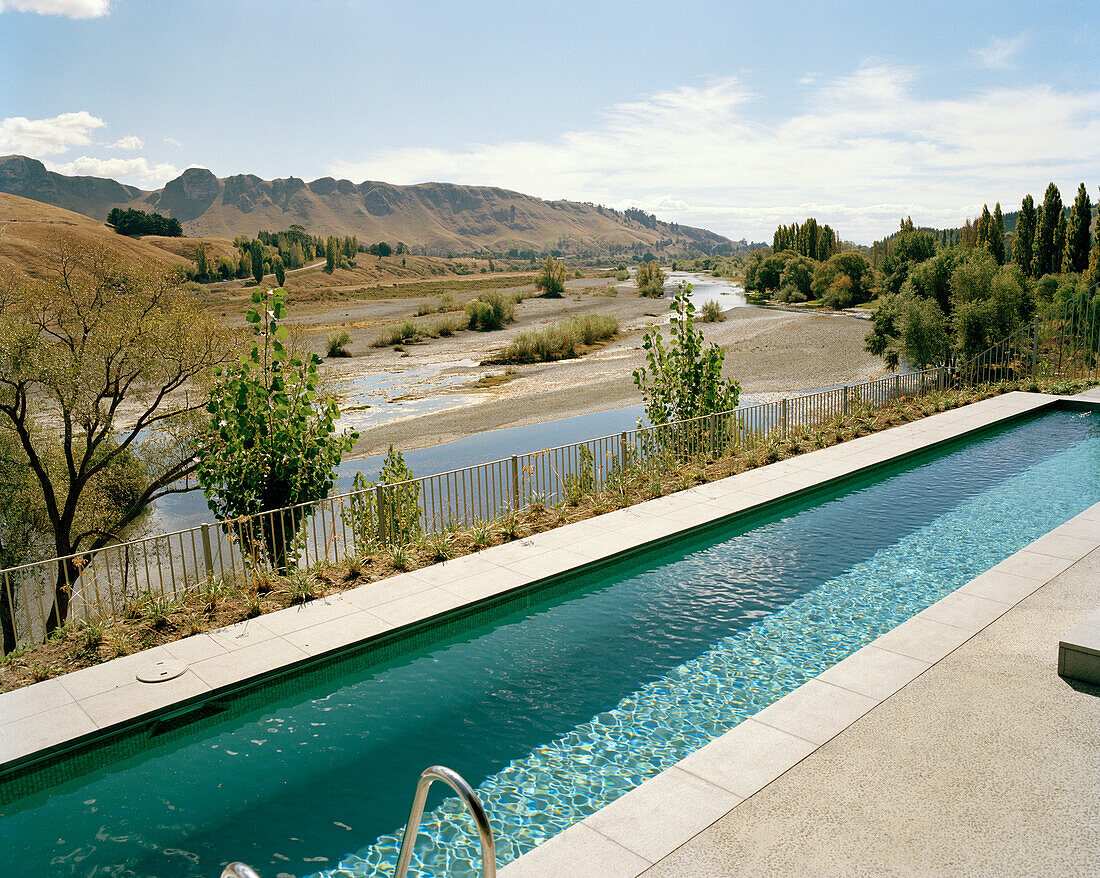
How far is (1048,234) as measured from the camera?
4088 cm

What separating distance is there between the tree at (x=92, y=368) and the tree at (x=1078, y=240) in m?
41.1

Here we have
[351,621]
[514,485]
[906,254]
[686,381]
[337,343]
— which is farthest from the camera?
[906,254]

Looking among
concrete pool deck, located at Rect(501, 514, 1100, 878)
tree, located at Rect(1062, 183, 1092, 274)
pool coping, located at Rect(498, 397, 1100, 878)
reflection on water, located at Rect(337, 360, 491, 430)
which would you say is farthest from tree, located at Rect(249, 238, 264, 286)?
concrete pool deck, located at Rect(501, 514, 1100, 878)

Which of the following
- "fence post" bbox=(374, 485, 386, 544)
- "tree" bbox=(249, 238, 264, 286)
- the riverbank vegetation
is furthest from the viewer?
"tree" bbox=(249, 238, 264, 286)

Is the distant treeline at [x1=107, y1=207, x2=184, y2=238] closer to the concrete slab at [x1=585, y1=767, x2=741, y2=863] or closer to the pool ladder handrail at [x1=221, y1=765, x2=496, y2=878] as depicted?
the concrete slab at [x1=585, y1=767, x2=741, y2=863]

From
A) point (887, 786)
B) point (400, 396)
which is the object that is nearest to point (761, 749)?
→ point (887, 786)

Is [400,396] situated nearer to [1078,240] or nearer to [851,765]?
[851,765]

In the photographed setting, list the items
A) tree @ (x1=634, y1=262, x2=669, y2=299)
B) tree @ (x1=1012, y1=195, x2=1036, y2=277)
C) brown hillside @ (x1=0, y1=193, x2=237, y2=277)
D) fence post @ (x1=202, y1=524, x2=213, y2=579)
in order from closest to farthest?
1. fence post @ (x1=202, y1=524, x2=213, y2=579)
2. tree @ (x1=1012, y1=195, x2=1036, y2=277)
3. brown hillside @ (x1=0, y1=193, x2=237, y2=277)
4. tree @ (x1=634, y1=262, x2=669, y2=299)

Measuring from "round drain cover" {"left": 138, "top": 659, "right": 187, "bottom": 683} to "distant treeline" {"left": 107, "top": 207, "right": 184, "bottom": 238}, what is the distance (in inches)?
4457

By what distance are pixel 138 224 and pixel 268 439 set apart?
113806 millimetres

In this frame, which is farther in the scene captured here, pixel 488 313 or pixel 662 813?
pixel 488 313

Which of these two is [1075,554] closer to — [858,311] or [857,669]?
[857,669]

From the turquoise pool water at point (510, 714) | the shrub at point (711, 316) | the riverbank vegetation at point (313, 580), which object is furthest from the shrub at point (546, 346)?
the turquoise pool water at point (510, 714)

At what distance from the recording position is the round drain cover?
6.22 m
